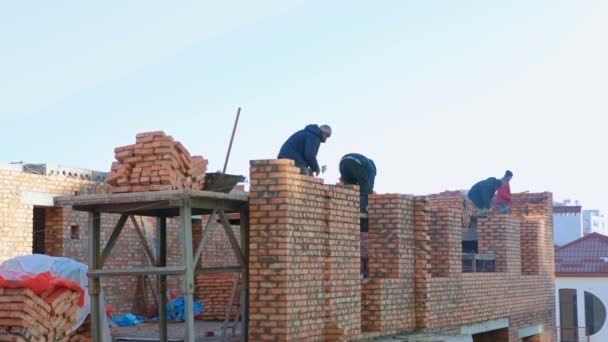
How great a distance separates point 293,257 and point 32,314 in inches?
112

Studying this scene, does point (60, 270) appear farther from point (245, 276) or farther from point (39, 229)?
point (39, 229)

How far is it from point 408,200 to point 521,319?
18.9ft

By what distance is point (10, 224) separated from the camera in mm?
13469

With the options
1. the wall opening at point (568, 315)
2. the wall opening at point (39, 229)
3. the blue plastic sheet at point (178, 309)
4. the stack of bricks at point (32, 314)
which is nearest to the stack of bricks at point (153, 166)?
the stack of bricks at point (32, 314)

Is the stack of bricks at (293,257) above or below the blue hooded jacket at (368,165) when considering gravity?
below

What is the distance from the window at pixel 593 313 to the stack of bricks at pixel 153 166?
1946 cm

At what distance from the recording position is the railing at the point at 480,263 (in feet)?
51.6

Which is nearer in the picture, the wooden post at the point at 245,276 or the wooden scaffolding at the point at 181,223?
the wooden scaffolding at the point at 181,223

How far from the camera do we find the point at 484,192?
1786 centimetres

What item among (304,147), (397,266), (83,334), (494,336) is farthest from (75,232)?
(494,336)

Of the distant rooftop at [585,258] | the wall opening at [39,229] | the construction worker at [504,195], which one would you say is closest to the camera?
the wall opening at [39,229]

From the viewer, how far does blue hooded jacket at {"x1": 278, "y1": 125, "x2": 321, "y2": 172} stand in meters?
10.7

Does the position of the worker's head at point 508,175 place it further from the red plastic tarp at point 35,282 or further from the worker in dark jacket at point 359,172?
the red plastic tarp at point 35,282

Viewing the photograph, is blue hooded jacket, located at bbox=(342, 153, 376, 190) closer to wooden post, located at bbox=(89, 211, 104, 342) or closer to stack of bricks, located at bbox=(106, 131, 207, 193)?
stack of bricks, located at bbox=(106, 131, 207, 193)
